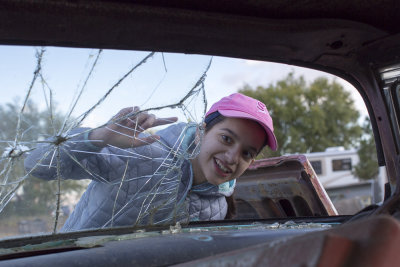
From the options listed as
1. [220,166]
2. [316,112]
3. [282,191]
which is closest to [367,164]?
[316,112]

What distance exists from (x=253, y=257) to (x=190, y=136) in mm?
1362

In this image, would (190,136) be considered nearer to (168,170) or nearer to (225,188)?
(168,170)

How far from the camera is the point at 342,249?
736 mm

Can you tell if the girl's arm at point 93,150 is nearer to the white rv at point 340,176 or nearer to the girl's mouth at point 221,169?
the girl's mouth at point 221,169

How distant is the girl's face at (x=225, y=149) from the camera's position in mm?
2301

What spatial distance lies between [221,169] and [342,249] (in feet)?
5.51

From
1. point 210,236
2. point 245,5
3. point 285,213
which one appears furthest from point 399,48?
point 285,213

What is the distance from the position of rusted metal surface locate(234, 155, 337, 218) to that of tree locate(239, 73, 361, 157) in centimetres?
1371

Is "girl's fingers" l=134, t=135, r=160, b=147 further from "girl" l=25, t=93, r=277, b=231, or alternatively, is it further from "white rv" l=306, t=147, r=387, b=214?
"white rv" l=306, t=147, r=387, b=214

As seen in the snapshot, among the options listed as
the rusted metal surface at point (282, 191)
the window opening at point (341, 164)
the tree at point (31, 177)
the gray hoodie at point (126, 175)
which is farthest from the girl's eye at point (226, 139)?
the window opening at point (341, 164)

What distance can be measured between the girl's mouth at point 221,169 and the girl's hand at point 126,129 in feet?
1.95

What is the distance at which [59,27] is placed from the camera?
4.36 feet

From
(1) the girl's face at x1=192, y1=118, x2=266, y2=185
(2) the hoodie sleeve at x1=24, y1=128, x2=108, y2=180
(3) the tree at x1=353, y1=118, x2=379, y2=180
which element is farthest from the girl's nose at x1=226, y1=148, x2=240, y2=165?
(3) the tree at x1=353, y1=118, x2=379, y2=180

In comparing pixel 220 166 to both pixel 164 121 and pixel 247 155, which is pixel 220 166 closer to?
pixel 247 155
